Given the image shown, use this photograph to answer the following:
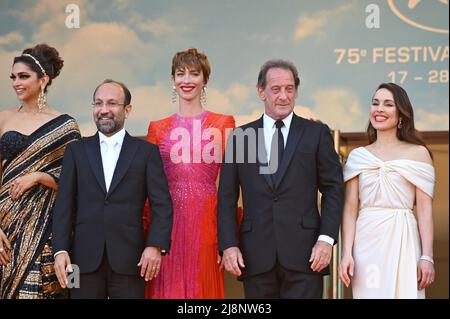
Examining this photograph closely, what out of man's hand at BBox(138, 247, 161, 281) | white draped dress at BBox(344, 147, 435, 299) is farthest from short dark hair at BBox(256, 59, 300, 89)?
man's hand at BBox(138, 247, 161, 281)

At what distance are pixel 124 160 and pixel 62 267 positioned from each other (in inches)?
22.4

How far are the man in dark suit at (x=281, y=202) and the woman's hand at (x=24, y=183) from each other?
94cm

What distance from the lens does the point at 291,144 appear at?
484 cm

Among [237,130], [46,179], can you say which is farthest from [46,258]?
[237,130]

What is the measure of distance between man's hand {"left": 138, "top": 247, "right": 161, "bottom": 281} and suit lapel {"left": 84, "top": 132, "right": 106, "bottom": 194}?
0.36 meters

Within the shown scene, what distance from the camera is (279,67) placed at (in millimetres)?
4969

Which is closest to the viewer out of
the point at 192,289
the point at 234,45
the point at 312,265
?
the point at 312,265

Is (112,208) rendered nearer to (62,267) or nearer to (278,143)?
(62,267)

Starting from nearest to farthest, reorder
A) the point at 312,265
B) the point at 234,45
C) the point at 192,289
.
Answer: the point at 312,265
the point at 192,289
the point at 234,45

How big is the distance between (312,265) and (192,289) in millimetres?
660

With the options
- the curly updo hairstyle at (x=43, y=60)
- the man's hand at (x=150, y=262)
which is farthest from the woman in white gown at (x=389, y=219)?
the curly updo hairstyle at (x=43, y=60)

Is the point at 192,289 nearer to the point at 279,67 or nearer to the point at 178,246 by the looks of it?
the point at 178,246

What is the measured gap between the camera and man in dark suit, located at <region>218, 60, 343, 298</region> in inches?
187
